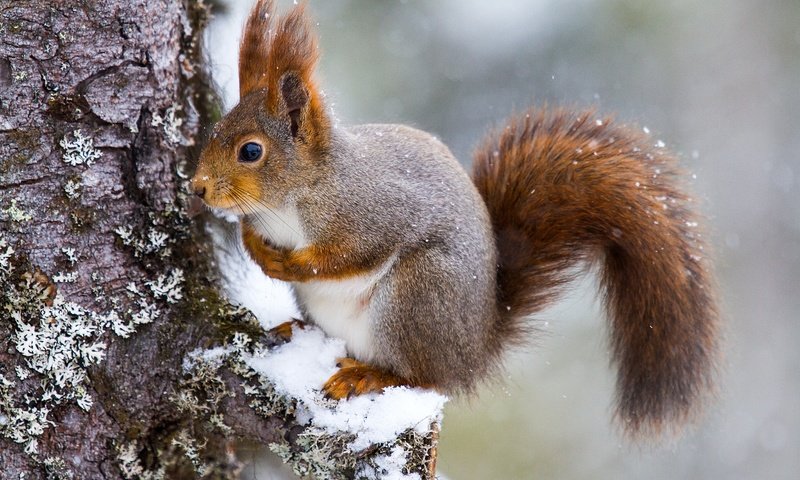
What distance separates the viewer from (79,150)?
1.38 metres

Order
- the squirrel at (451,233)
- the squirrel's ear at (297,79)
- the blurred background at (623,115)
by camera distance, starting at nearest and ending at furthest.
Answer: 1. the squirrel's ear at (297,79)
2. the squirrel at (451,233)
3. the blurred background at (623,115)

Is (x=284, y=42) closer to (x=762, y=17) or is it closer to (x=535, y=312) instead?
(x=535, y=312)

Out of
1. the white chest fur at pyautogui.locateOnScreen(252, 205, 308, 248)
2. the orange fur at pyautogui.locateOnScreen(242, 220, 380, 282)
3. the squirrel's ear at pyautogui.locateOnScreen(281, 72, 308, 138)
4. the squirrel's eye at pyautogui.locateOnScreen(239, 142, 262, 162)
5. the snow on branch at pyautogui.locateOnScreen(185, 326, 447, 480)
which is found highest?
the squirrel's ear at pyautogui.locateOnScreen(281, 72, 308, 138)

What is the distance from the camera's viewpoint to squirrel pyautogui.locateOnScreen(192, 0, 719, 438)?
152 centimetres

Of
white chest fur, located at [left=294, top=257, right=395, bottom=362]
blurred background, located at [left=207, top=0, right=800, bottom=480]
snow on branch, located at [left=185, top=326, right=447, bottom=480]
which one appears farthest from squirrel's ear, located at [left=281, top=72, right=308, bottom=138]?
blurred background, located at [left=207, top=0, right=800, bottom=480]

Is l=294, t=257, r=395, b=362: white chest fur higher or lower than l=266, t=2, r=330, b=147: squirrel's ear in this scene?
lower

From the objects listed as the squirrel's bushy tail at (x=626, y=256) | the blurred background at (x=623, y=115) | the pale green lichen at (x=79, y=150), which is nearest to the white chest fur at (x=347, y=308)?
the squirrel's bushy tail at (x=626, y=256)

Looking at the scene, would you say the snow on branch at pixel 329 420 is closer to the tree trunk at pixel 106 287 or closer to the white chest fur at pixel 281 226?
the tree trunk at pixel 106 287

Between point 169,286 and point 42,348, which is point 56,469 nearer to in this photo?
point 42,348

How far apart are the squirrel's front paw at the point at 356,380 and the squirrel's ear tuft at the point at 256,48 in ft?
1.81

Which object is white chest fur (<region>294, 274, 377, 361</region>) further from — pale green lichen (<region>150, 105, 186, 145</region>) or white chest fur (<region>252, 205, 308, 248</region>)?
pale green lichen (<region>150, 105, 186, 145</region>)

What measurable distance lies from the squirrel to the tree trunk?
13 cm

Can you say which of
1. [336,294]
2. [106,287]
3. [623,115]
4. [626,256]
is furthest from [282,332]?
[623,115]

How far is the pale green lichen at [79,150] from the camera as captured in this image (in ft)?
4.49
